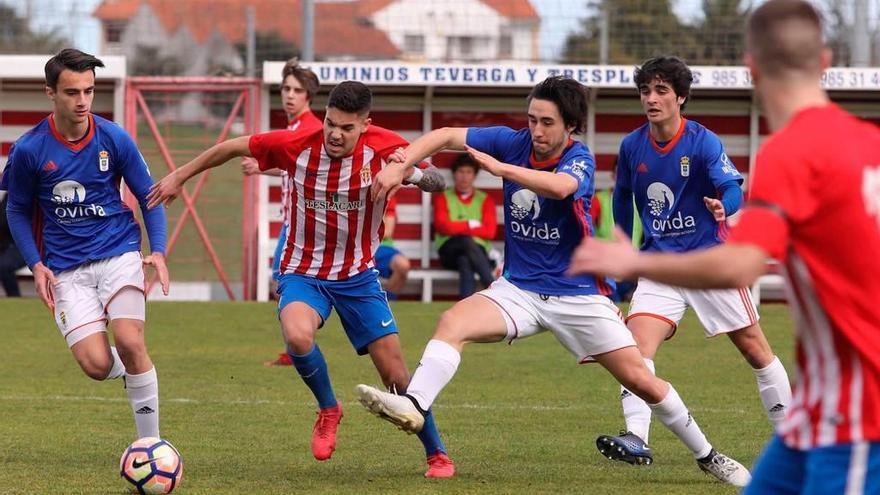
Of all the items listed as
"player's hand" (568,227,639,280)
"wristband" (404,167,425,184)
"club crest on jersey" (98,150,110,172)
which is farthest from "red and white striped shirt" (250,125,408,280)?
"player's hand" (568,227,639,280)

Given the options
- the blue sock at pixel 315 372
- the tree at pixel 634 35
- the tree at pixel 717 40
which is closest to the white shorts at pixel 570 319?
the blue sock at pixel 315 372

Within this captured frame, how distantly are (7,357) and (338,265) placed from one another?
6.13 m

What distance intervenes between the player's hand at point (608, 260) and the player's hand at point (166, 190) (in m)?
3.67

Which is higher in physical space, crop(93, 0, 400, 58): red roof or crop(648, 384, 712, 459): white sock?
crop(93, 0, 400, 58): red roof

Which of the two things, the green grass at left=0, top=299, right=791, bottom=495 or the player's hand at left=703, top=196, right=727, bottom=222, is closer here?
the green grass at left=0, top=299, right=791, bottom=495

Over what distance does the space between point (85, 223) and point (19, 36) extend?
Result: 14.8 metres

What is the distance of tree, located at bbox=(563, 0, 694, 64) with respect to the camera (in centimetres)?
2012

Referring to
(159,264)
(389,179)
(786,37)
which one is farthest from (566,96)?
(786,37)

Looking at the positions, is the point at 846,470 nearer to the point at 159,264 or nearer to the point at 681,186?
the point at 159,264

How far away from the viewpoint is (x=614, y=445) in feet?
23.7

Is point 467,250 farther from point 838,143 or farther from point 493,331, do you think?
point 838,143

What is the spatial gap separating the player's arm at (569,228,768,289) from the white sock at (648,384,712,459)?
3408 mm

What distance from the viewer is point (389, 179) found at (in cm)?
617

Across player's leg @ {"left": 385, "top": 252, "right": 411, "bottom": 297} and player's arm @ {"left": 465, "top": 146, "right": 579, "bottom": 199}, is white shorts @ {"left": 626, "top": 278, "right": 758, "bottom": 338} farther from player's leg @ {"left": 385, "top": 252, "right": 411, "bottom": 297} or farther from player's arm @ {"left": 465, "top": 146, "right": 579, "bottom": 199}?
player's leg @ {"left": 385, "top": 252, "right": 411, "bottom": 297}
